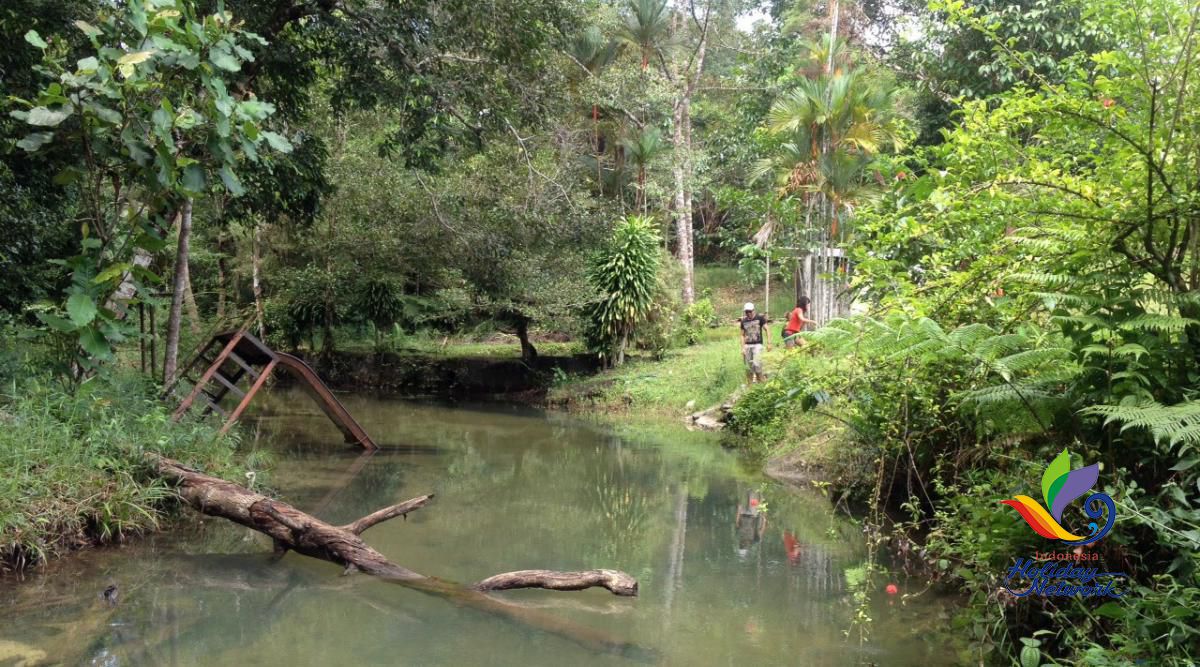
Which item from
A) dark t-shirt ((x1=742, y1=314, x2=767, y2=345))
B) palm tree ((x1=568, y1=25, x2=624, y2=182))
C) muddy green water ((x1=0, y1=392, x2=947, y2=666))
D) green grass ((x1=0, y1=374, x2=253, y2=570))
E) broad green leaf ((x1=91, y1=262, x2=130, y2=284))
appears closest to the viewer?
muddy green water ((x1=0, y1=392, x2=947, y2=666))

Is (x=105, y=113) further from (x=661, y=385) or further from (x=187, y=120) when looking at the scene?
(x=661, y=385)

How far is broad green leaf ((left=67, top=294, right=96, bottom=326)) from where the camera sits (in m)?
6.24

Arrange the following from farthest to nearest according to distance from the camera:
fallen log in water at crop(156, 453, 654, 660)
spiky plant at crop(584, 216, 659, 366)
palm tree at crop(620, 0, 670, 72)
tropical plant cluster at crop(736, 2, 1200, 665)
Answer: palm tree at crop(620, 0, 670, 72) → spiky plant at crop(584, 216, 659, 366) → fallen log in water at crop(156, 453, 654, 660) → tropical plant cluster at crop(736, 2, 1200, 665)

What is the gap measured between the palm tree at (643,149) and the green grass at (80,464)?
15.2m

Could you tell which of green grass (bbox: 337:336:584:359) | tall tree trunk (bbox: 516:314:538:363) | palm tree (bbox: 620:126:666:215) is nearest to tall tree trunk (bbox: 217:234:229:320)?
green grass (bbox: 337:336:584:359)

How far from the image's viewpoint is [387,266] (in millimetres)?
18141

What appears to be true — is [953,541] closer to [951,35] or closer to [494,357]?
[951,35]

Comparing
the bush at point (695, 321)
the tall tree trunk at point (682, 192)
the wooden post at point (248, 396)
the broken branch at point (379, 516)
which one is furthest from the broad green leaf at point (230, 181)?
the tall tree trunk at point (682, 192)

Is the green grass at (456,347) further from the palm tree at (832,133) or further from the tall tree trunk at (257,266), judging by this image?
the palm tree at (832,133)

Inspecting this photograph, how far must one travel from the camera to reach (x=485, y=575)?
20.7 feet

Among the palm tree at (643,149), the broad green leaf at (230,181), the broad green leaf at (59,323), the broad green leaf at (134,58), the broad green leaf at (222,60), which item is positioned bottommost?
the broad green leaf at (59,323)

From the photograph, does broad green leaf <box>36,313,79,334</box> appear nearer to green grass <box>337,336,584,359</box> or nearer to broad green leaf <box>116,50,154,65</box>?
broad green leaf <box>116,50,154,65</box>

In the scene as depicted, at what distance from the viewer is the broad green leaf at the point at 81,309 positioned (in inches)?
246

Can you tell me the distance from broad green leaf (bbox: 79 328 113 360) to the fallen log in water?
0.89 meters
